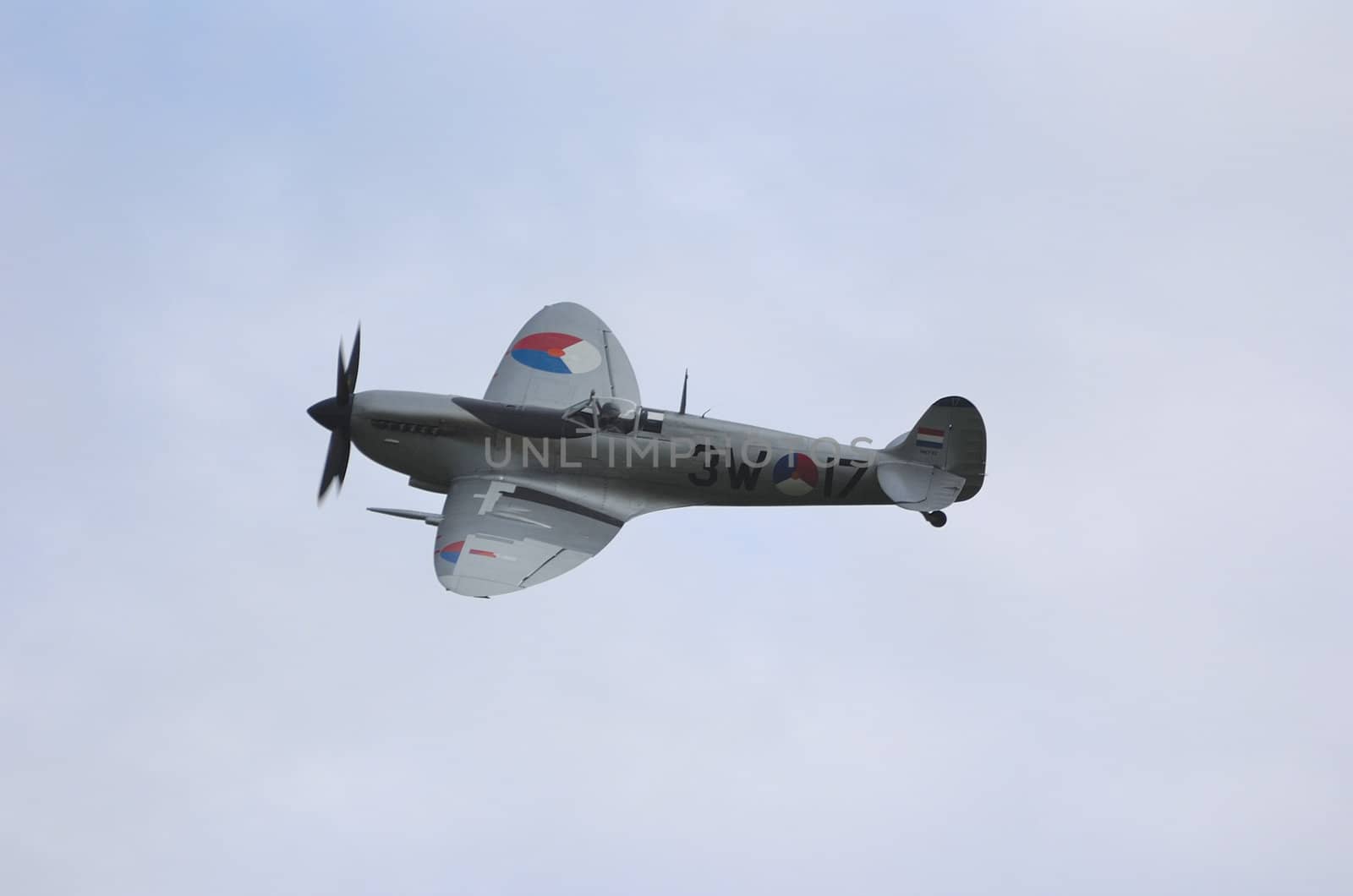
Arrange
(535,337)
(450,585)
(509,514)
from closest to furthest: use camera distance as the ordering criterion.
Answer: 1. (450,585)
2. (509,514)
3. (535,337)

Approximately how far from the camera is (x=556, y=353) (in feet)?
76.6

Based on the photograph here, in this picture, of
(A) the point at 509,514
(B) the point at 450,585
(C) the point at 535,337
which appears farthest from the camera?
(C) the point at 535,337

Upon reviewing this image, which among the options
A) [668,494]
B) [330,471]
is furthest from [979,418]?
[330,471]

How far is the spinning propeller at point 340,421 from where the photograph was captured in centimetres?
2125

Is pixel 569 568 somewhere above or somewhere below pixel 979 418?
below

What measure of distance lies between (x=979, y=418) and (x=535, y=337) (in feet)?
20.8

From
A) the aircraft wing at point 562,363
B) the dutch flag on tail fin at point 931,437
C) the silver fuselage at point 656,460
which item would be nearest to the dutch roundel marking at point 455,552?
the silver fuselage at point 656,460

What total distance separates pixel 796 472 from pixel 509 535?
11.4ft

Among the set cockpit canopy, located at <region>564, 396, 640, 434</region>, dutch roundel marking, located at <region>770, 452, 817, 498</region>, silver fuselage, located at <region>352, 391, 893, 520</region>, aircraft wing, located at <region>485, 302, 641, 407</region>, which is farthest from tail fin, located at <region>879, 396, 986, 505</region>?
aircraft wing, located at <region>485, 302, 641, 407</region>

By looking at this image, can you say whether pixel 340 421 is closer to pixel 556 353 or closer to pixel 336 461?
pixel 336 461

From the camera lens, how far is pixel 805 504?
21062 millimetres

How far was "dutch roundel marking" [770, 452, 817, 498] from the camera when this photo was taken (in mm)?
20828

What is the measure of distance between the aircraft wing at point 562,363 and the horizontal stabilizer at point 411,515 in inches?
94.8

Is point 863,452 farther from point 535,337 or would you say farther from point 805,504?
point 535,337
